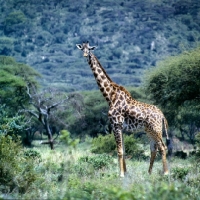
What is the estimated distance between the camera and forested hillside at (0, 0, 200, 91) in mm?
139750

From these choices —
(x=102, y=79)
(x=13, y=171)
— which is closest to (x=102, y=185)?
(x=13, y=171)

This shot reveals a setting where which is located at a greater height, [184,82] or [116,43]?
[184,82]

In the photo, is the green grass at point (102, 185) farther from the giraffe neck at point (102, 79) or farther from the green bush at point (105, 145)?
the green bush at point (105, 145)

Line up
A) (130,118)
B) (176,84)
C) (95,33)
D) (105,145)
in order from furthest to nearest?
1. (95,33)
2. (176,84)
3. (105,145)
4. (130,118)

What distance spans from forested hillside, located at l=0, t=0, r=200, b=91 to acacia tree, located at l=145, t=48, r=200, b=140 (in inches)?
3475

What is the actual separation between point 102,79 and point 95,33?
143 m

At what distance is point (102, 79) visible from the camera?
15.2 meters

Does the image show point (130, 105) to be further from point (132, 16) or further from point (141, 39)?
point (132, 16)

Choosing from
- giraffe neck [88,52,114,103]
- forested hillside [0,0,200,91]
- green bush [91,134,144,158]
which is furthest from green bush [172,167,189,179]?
forested hillside [0,0,200,91]

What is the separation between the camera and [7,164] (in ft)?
35.5

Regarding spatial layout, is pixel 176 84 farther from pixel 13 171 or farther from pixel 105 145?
pixel 13 171

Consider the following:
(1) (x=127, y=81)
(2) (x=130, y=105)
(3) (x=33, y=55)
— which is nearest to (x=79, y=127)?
(2) (x=130, y=105)

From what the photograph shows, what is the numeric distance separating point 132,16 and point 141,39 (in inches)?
772

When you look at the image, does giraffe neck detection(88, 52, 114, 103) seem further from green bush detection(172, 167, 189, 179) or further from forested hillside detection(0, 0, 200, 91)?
forested hillside detection(0, 0, 200, 91)
